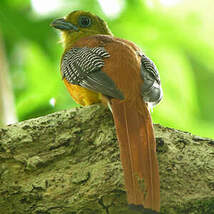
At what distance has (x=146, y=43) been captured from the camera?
5324 millimetres

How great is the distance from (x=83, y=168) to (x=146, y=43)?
247cm

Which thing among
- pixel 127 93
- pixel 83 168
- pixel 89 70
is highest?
pixel 89 70

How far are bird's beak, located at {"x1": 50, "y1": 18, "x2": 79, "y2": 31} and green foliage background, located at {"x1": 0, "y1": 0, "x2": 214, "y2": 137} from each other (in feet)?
0.66

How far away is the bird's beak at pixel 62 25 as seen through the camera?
4834 millimetres

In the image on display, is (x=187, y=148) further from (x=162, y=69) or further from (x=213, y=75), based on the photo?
(x=213, y=75)

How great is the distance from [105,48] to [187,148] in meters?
1.06

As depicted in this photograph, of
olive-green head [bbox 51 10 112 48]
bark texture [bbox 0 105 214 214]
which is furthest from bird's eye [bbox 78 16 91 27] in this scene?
bark texture [bbox 0 105 214 214]

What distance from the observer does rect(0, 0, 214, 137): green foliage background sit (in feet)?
16.6

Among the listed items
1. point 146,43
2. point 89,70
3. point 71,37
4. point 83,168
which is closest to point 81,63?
point 89,70

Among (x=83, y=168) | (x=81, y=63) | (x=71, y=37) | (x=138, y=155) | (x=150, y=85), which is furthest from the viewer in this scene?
(x=71, y=37)

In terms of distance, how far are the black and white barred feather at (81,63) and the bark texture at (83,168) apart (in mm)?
287

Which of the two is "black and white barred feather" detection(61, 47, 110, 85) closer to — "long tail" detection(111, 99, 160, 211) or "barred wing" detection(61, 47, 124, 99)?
"barred wing" detection(61, 47, 124, 99)

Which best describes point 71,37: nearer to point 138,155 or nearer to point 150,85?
point 150,85

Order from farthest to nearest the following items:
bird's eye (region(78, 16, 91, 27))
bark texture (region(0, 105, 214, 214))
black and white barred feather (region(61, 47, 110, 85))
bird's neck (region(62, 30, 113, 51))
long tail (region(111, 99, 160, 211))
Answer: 1. bird's eye (region(78, 16, 91, 27))
2. bird's neck (region(62, 30, 113, 51))
3. black and white barred feather (region(61, 47, 110, 85))
4. bark texture (region(0, 105, 214, 214))
5. long tail (region(111, 99, 160, 211))
